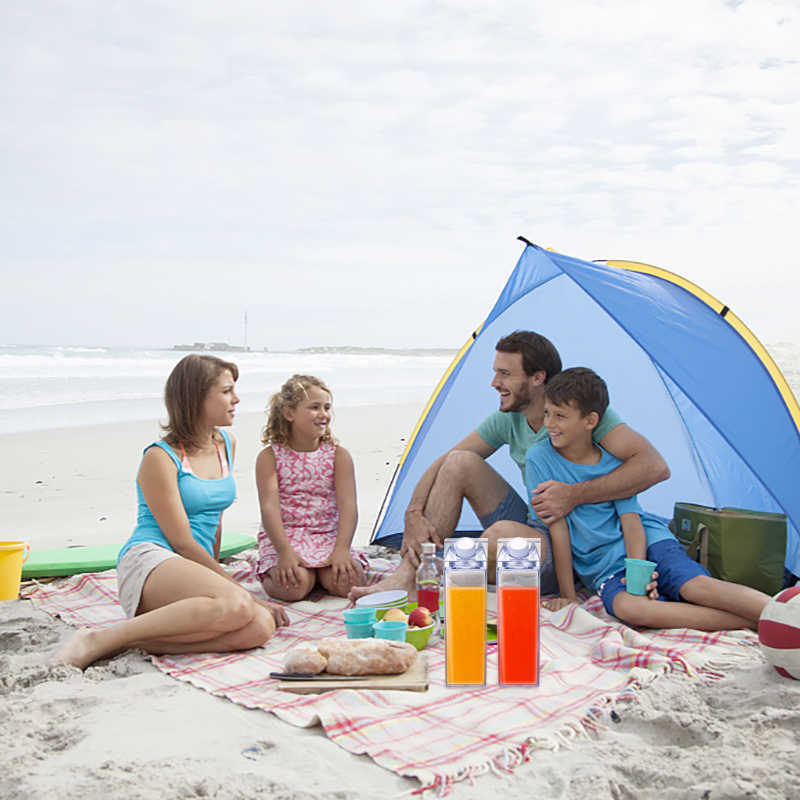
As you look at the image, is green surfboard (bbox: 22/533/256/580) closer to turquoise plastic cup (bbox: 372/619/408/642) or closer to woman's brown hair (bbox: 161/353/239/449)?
woman's brown hair (bbox: 161/353/239/449)

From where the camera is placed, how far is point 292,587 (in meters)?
3.19

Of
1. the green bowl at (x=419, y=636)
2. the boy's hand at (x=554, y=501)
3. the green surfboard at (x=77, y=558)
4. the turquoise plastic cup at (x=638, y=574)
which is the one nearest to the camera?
the green bowl at (x=419, y=636)

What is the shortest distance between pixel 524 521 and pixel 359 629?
1134 millimetres

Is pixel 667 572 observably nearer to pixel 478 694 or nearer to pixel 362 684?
pixel 478 694

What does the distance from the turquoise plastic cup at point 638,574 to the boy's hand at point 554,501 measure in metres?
0.31

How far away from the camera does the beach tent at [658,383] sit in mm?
3117

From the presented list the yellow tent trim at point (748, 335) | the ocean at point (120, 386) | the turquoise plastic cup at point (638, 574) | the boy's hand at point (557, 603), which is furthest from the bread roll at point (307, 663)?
the ocean at point (120, 386)

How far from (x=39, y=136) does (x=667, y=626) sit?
11.3 metres

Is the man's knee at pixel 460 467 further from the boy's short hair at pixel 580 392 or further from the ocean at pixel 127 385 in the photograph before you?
the ocean at pixel 127 385

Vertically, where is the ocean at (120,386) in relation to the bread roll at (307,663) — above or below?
above

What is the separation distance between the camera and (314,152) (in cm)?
1153

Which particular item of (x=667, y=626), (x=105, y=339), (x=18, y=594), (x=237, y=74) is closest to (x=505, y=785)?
(x=667, y=626)

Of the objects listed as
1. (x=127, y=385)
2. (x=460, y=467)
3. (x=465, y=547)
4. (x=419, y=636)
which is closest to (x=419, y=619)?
(x=419, y=636)

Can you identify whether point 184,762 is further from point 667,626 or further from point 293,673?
point 667,626
